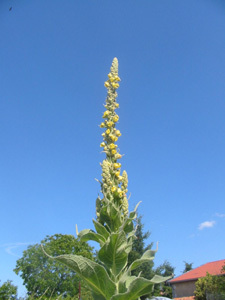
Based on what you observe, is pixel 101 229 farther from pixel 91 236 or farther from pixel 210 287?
pixel 210 287

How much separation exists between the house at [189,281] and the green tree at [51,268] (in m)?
11.9

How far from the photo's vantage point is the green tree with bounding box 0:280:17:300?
5.50m

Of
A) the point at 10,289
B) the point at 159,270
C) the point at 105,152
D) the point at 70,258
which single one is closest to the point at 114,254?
the point at 70,258

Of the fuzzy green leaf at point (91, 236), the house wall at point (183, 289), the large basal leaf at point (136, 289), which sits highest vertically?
the fuzzy green leaf at point (91, 236)

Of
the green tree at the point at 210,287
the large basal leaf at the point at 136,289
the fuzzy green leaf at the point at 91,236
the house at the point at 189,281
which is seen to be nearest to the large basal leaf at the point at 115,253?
the fuzzy green leaf at the point at 91,236

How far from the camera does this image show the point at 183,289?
109 feet

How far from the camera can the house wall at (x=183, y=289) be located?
31.8 meters

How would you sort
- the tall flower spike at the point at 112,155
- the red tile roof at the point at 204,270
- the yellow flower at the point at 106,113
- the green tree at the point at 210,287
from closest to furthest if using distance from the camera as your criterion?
the tall flower spike at the point at 112,155 → the yellow flower at the point at 106,113 → the green tree at the point at 210,287 → the red tile roof at the point at 204,270

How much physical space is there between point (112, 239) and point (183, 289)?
116 ft

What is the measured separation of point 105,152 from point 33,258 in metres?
34.3

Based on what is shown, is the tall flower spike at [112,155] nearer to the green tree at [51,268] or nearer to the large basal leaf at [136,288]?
the large basal leaf at [136,288]

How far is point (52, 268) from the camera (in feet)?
100

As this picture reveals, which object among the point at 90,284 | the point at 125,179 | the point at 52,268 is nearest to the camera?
the point at 90,284

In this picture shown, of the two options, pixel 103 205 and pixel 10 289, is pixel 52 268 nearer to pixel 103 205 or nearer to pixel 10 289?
pixel 10 289
